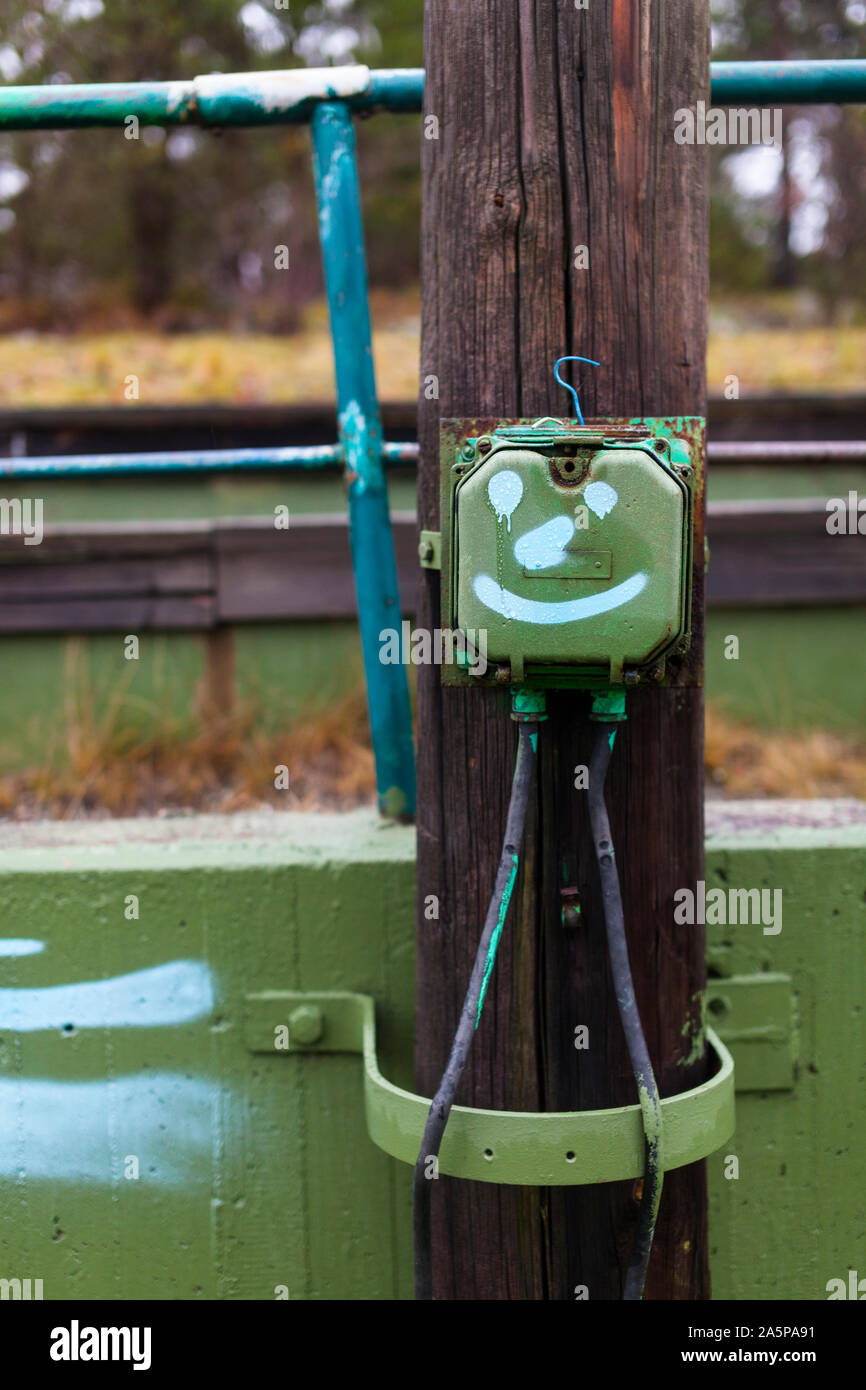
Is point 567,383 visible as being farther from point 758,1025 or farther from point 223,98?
point 758,1025

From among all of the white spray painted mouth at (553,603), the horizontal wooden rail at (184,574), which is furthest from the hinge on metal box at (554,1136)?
the horizontal wooden rail at (184,574)

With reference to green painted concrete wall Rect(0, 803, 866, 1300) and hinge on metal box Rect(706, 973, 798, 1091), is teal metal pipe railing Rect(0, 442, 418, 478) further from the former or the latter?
hinge on metal box Rect(706, 973, 798, 1091)

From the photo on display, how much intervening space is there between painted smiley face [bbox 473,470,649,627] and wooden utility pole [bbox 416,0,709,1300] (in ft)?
0.59

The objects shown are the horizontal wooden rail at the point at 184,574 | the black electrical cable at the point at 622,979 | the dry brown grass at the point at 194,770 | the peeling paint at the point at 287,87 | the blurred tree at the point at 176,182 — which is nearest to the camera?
the black electrical cable at the point at 622,979

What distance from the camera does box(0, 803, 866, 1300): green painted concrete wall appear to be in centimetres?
178

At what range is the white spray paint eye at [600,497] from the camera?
3.83ft

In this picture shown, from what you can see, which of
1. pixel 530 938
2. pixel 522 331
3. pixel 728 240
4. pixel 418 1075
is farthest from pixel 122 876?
pixel 728 240

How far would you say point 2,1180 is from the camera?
1.80 m

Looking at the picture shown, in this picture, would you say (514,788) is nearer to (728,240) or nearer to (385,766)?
(385,766)

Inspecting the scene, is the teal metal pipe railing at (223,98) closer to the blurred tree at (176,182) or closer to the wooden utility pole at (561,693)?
the wooden utility pole at (561,693)

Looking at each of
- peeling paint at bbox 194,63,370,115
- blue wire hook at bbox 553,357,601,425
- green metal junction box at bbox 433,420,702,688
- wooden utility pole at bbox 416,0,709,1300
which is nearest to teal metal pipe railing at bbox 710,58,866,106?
wooden utility pole at bbox 416,0,709,1300

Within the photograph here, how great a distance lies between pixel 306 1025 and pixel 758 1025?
72cm

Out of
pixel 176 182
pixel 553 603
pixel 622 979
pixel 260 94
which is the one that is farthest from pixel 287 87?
pixel 176 182

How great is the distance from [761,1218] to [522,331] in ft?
4.76
